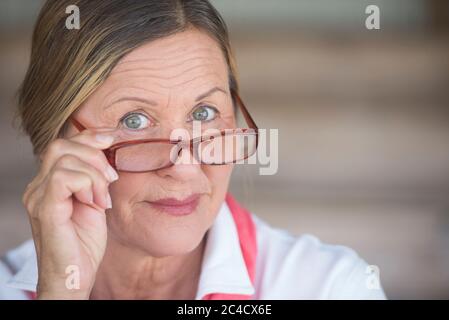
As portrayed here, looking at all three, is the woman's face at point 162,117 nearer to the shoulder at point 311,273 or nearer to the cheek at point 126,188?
the cheek at point 126,188

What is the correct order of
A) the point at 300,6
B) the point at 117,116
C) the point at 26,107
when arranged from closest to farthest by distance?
the point at 117,116, the point at 26,107, the point at 300,6

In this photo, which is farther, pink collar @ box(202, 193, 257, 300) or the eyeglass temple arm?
pink collar @ box(202, 193, 257, 300)

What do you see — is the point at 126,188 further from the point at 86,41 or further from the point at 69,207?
the point at 86,41

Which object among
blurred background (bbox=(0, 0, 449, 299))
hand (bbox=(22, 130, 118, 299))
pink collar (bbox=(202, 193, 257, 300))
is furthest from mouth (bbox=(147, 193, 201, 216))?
blurred background (bbox=(0, 0, 449, 299))

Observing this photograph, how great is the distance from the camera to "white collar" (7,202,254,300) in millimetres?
1517

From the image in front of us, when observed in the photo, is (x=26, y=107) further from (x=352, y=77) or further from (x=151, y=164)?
(x=352, y=77)

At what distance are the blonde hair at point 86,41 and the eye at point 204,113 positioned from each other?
168 mm

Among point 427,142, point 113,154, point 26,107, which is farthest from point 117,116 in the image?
point 427,142

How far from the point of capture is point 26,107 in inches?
59.2

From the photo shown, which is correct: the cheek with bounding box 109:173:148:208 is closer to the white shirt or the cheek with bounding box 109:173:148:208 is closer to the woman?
the woman

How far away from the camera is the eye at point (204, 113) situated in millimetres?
1420

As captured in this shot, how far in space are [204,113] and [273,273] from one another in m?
0.44

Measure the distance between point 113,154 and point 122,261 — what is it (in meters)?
0.39

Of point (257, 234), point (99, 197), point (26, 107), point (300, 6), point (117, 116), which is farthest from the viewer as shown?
point (300, 6)
